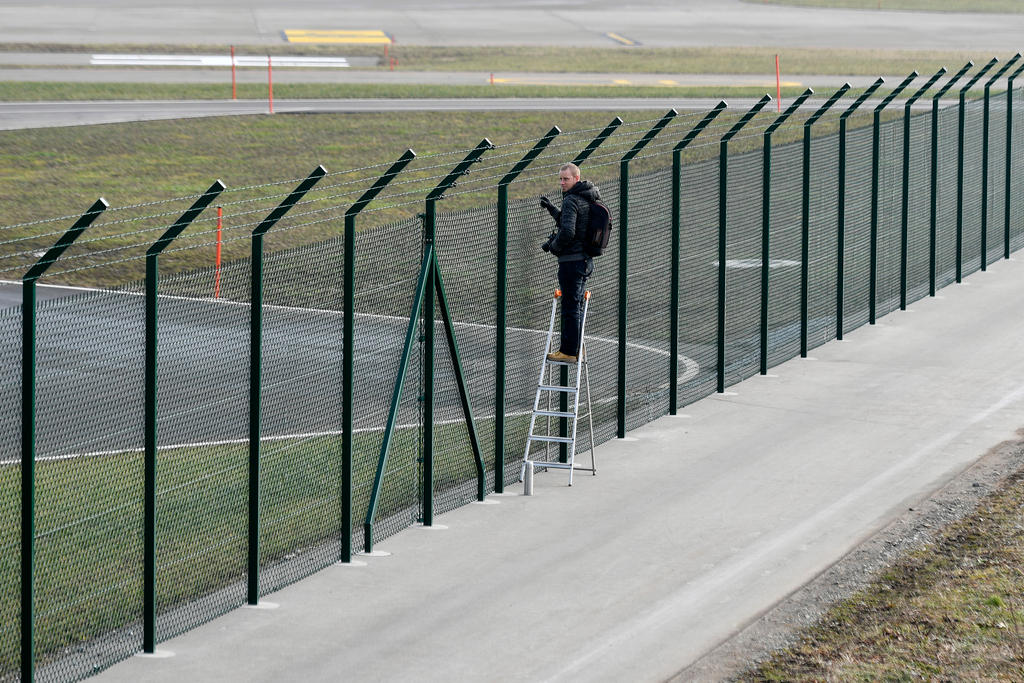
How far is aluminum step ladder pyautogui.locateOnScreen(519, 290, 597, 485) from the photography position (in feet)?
45.1

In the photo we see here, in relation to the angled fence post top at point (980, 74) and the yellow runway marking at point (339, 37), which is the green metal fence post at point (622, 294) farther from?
the yellow runway marking at point (339, 37)

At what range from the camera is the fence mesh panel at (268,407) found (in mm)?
10125

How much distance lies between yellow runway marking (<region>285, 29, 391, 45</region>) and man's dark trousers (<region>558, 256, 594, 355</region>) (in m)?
43.4

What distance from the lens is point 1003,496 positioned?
13.3m

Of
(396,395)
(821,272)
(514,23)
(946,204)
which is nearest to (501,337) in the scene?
(396,395)

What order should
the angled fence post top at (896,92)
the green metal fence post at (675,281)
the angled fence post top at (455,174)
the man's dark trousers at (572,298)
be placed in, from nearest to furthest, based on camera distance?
the angled fence post top at (455,174)
the man's dark trousers at (572,298)
the green metal fence post at (675,281)
the angled fence post top at (896,92)

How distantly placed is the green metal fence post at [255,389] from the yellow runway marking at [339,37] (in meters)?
46.3

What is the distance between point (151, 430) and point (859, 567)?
16.0ft

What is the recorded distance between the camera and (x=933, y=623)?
34.6 feet

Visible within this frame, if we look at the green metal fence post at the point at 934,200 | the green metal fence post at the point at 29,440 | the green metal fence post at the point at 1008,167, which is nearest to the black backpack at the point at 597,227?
the green metal fence post at the point at 29,440

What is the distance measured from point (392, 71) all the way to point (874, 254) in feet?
100

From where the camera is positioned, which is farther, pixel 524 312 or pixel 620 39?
pixel 620 39

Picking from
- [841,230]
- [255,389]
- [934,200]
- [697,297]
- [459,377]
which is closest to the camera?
[255,389]

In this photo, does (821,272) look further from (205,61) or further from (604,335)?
(205,61)
